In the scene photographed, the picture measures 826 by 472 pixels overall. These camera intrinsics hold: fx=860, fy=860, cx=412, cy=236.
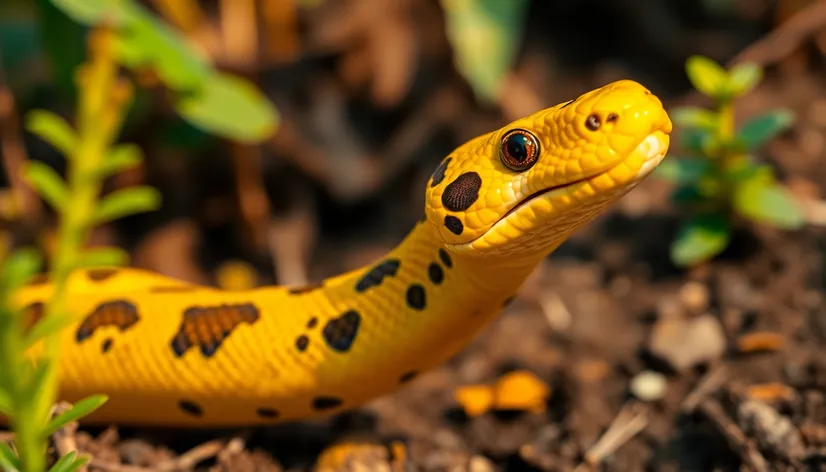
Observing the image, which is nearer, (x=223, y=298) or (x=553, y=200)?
(x=553, y=200)

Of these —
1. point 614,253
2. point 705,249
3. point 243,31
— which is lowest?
point 614,253

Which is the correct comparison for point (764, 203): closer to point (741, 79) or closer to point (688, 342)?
point (741, 79)

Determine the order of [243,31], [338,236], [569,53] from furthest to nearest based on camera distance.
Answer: [569,53]
[338,236]
[243,31]

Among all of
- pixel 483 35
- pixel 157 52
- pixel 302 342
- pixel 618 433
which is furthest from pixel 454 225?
pixel 483 35

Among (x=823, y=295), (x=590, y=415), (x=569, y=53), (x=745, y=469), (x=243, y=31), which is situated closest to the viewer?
(x=745, y=469)

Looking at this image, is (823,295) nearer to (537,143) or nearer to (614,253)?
(614,253)

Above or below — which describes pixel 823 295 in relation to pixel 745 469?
below

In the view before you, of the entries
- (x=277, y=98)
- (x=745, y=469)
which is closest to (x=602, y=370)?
(x=745, y=469)
